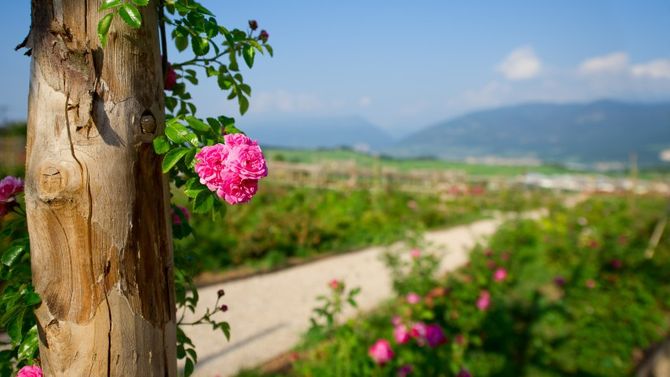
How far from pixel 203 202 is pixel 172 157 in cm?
11

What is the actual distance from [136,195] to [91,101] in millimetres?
204

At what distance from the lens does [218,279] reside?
5914 mm

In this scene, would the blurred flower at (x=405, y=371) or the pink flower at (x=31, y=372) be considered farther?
the blurred flower at (x=405, y=371)

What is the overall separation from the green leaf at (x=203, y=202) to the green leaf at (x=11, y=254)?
0.54m

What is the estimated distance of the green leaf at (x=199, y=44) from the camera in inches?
43.5

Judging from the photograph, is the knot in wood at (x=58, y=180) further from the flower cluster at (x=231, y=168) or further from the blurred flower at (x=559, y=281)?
the blurred flower at (x=559, y=281)

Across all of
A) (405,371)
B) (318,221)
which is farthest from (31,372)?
(318,221)

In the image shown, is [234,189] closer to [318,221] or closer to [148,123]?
[148,123]

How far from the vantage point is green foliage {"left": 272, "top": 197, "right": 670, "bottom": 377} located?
3.09m

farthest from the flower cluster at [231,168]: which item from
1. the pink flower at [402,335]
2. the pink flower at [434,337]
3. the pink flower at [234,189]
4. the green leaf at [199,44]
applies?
the pink flower at [434,337]

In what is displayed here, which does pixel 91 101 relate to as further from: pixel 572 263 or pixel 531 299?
pixel 572 263

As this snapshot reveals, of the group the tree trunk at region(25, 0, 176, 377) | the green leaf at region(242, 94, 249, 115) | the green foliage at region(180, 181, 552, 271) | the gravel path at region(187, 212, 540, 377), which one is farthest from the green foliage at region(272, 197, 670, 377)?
the tree trunk at region(25, 0, 176, 377)

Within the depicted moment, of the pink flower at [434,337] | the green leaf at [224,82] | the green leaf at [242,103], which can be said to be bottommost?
the pink flower at [434,337]

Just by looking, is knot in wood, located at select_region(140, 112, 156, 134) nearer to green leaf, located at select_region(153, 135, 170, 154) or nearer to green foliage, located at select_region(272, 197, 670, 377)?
green leaf, located at select_region(153, 135, 170, 154)
